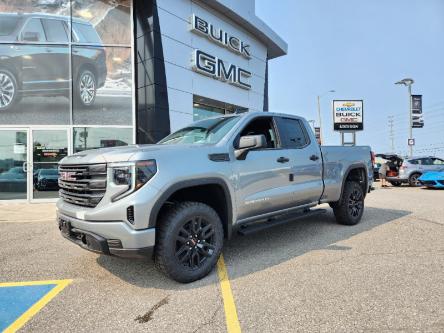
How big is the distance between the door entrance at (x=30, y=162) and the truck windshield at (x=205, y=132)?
791 cm

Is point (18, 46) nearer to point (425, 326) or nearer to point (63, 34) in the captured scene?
point (63, 34)

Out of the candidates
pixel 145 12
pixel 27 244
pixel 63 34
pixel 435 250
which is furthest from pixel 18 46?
pixel 435 250

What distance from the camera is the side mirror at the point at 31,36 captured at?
11.7 meters

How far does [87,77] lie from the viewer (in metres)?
12.1

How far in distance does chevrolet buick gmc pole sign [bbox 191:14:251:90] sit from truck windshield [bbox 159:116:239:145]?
9.08 meters

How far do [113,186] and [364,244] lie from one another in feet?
12.4

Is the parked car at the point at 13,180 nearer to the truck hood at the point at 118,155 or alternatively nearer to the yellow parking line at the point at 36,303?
the yellow parking line at the point at 36,303

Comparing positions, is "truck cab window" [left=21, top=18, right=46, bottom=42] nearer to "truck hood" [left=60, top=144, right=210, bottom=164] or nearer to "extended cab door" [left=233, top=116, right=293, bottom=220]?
"truck hood" [left=60, top=144, right=210, bottom=164]

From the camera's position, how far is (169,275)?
12.1ft

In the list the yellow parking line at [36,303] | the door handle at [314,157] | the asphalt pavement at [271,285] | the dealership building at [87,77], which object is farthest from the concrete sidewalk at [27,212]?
the door handle at [314,157]

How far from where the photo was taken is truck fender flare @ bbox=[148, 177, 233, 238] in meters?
3.52

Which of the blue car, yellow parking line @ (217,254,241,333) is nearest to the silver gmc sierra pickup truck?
yellow parking line @ (217,254,241,333)

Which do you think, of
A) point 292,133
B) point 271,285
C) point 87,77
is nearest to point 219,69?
point 87,77

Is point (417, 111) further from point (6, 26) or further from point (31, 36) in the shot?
point (6, 26)
